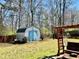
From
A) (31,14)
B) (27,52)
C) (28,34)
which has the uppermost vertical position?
(31,14)

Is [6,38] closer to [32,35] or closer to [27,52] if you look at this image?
[32,35]

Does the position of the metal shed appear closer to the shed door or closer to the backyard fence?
the shed door

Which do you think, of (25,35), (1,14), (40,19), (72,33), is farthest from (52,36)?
(40,19)

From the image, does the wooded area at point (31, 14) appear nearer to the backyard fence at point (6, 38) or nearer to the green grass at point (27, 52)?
the backyard fence at point (6, 38)

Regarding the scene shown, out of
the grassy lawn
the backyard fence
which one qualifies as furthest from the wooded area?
the grassy lawn

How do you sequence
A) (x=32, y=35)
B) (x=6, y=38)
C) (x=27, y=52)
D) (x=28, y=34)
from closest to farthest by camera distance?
(x=27, y=52) < (x=28, y=34) < (x=32, y=35) < (x=6, y=38)

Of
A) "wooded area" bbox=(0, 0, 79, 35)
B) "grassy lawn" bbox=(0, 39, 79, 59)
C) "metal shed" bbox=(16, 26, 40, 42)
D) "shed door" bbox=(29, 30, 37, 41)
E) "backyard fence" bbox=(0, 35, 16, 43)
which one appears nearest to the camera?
"grassy lawn" bbox=(0, 39, 79, 59)

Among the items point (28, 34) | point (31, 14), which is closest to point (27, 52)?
point (28, 34)

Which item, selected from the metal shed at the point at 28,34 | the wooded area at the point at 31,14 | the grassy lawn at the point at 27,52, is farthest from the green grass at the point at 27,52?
the wooded area at the point at 31,14

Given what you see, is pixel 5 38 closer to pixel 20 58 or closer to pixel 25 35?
pixel 25 35

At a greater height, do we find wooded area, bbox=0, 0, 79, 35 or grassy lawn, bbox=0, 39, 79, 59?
wooded area, bbox=0, 0, 79, 35

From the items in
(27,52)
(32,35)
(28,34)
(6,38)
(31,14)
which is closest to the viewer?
(27,52)

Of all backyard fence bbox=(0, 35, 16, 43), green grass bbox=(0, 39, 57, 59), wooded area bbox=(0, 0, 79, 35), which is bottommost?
green grass bbox=(0, 39, 57, 59)

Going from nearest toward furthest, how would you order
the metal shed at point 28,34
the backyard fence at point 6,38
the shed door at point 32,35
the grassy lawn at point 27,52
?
the grassy lawn at point 27,52 < the metal shed at point 28,34 < the shed door at point 32,35 < the backyard fence at point 6,38
